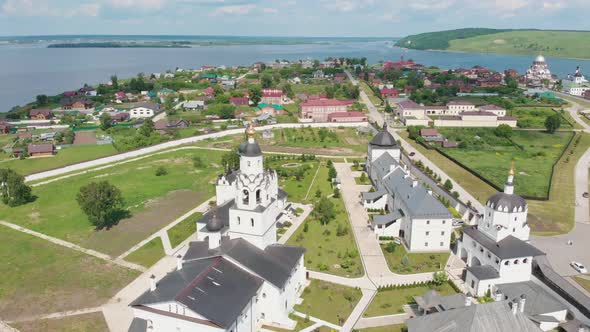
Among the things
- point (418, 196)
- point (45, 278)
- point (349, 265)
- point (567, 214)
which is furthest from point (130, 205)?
point (567, 214)

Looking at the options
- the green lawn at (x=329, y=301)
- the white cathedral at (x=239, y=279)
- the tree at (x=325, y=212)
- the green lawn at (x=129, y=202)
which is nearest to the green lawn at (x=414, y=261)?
the green lawn at (x=329, y=301)

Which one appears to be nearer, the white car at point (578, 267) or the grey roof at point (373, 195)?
the white car at point (578, 267)

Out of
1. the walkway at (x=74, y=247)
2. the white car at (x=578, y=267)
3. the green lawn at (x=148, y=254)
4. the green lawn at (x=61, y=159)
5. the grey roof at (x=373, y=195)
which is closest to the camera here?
the white car at (x=578, y=267)

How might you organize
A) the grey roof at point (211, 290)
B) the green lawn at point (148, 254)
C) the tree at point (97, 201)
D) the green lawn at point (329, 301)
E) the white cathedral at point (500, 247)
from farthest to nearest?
the tree at point (97, 201) → the green lawn at point (148, 254) → the white cathedral at point (500, 247) → the green lawn at point (329, 301) → the grey roof at point (211, 290)

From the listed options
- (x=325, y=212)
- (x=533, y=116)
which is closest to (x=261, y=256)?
(x=325, y=212)

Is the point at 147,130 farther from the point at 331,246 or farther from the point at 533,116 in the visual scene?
the point at 533,116

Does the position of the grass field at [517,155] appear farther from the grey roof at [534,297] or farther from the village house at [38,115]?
the village house at [38,115]
